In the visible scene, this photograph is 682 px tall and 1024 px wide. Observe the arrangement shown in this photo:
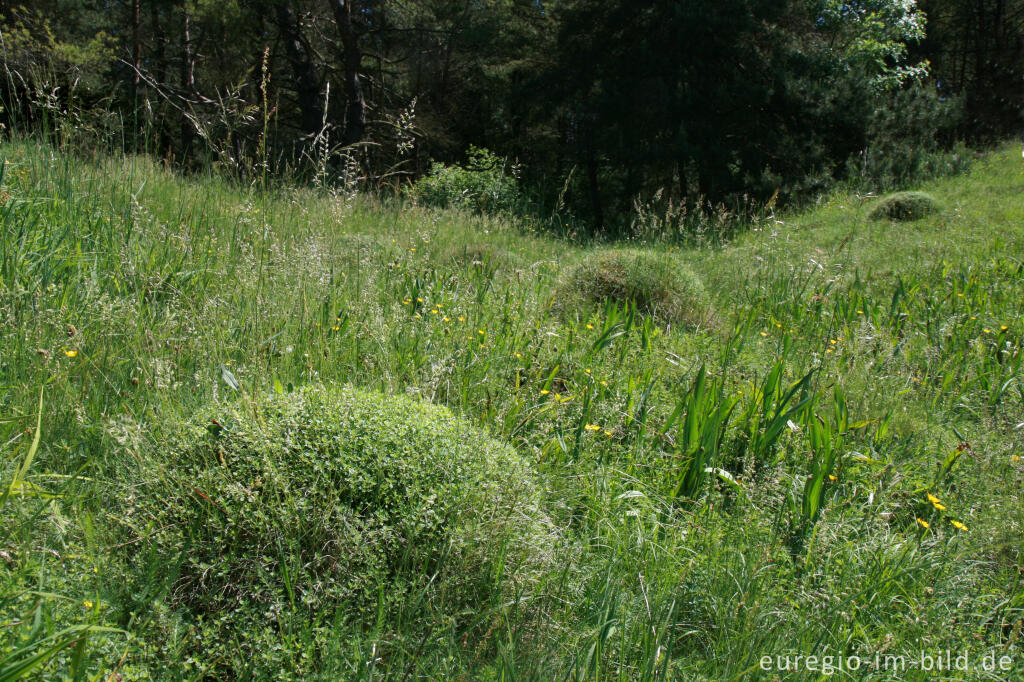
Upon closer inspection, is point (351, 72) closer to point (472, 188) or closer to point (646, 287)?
point (472, 188)

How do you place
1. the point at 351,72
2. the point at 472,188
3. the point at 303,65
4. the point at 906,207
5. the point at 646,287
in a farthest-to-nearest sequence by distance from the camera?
the point at 303,65, the point at 351,72, the point at 472,188, the point at 906,207, the point at 646,287

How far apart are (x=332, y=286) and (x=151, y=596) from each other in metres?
1.88

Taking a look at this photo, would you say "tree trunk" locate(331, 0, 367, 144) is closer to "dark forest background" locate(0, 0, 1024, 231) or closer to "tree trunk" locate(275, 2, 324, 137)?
"dark forest background" locate(0, 0, 1024, 231)

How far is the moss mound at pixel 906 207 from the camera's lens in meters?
7.76

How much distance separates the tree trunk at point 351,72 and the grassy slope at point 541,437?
9.18m

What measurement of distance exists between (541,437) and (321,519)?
1111 mm

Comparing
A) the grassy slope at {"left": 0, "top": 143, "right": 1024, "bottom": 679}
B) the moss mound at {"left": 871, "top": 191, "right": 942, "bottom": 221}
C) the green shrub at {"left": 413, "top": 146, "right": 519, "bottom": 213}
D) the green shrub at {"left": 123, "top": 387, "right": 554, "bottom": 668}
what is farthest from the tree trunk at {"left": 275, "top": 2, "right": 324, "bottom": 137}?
the green shrub at {"left": 123, "top": 387, "right": 554, "bottom": 668}

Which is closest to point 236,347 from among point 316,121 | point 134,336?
point 134,336

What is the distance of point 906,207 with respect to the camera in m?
7.86

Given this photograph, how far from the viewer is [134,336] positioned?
88.7 inches

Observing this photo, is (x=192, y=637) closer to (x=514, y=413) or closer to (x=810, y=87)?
(x=514, y=413)

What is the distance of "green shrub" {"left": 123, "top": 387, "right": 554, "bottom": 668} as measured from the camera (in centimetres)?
146

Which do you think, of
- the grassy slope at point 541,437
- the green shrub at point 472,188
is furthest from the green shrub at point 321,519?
the green shrub at point 472,188

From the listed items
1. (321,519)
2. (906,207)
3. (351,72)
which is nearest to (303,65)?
(351,72)
